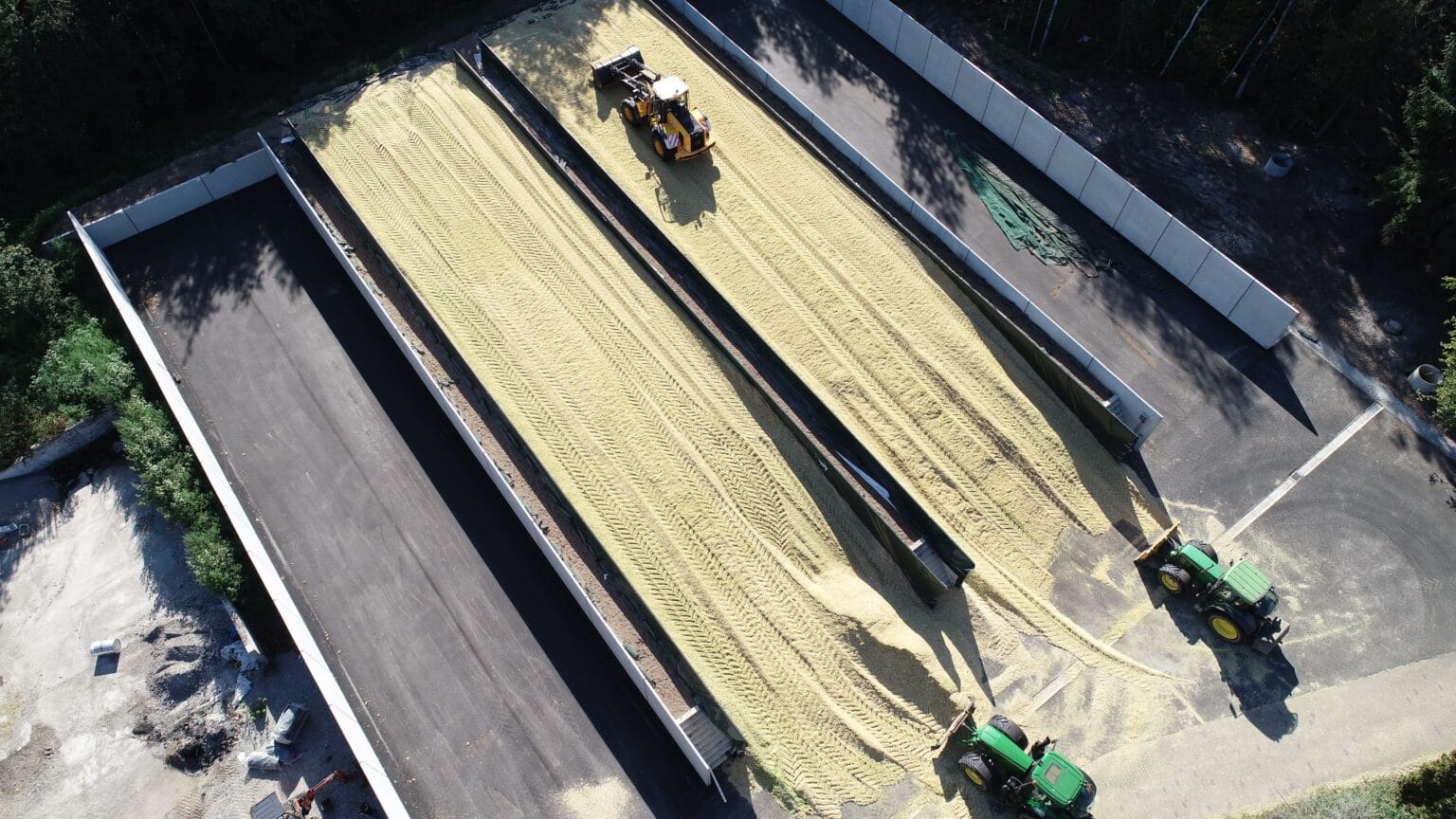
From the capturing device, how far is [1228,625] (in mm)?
16203

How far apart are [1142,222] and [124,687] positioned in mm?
23853

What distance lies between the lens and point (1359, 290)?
21.2 metres

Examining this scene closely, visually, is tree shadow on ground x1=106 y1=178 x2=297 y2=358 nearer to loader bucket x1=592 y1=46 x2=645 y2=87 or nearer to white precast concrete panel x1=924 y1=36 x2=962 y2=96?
loader bucket x1=592 y1=46 x2=645 y2=87

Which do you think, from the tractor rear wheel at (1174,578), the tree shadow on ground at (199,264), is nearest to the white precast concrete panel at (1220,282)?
the tractor rear wheel at (1174,578)

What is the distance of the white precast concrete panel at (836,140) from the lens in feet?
75.0

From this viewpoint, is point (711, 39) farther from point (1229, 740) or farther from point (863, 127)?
point (1229, 740)

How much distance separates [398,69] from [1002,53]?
1732 centimetres

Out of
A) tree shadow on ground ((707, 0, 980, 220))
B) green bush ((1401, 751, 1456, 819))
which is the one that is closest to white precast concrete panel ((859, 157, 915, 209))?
tree shadow on ground ((707, 0, 980, 220))

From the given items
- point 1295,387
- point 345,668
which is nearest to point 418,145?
point 345,668

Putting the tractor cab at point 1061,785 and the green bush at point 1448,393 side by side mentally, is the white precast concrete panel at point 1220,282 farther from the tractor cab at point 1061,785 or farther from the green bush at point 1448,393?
the tractor cab at point 1061,785

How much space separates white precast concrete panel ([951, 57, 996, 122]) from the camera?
2362 centimetres

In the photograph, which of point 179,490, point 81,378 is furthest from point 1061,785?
point 81,378

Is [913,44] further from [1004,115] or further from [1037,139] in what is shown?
[1037,139]

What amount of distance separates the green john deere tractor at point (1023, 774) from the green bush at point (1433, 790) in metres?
5.03
